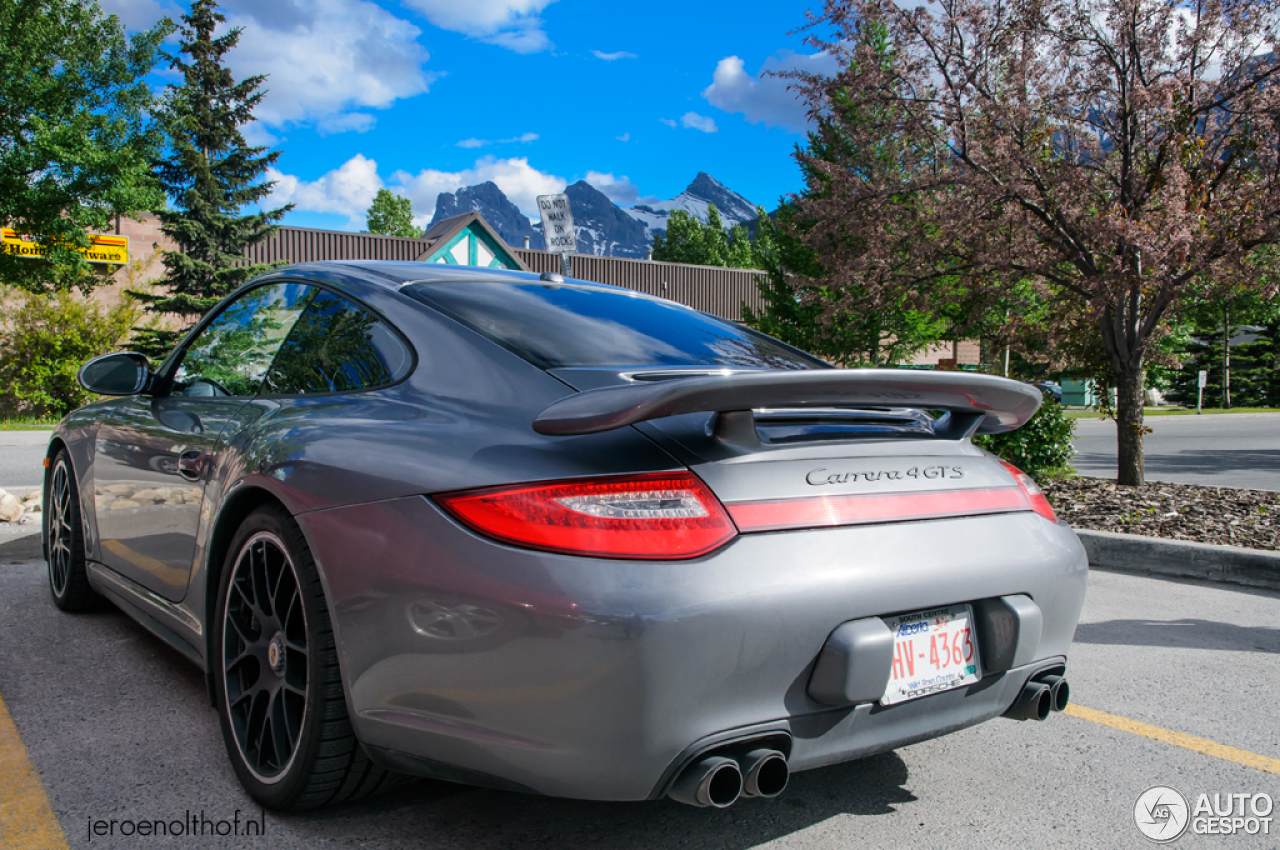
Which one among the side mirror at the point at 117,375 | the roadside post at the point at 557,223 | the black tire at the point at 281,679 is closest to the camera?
the black tire at the point at 281,679

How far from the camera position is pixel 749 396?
5.91ft

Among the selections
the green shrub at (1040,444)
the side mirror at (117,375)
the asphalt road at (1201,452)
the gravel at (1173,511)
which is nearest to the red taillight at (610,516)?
the side mirror at (117,375)

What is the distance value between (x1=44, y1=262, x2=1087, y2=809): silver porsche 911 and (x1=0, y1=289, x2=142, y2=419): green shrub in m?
20.9

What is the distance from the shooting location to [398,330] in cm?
242

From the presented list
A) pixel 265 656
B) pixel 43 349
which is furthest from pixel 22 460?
pixel 265 656

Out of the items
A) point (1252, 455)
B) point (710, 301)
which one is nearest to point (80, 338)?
point (710, 301)

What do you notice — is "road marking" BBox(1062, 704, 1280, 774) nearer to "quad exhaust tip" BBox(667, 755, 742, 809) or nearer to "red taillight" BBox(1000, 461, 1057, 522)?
"red taillight" BBox(1000, 461, 1057, 522)

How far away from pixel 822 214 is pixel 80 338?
61.5 feet

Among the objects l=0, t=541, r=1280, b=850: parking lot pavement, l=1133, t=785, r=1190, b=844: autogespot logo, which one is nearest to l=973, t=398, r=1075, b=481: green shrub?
l=0, t=541, r=1280, b=850: parking lot pavement

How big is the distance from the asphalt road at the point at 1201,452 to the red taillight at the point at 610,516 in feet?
30.3

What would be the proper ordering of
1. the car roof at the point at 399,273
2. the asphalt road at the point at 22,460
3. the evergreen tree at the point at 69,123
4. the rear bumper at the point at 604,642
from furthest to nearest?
the evergreen tree at the point at 69,123 < the asphalt road at the point at 22,460 < the car roof at the point at 399,273 < the rear bumper at the point at 604,642

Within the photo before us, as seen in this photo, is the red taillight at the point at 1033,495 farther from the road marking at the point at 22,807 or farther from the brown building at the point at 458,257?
the brown building at the point at 458,257

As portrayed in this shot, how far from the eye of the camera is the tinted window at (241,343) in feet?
9.65

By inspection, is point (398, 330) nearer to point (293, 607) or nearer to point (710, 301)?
point (293, 607)
